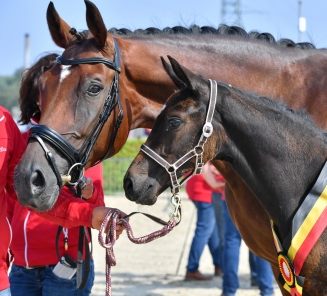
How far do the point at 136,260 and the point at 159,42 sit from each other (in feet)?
18.5

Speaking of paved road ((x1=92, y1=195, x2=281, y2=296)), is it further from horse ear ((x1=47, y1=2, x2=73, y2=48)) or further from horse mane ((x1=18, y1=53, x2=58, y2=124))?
horse ear ((x1=47, y1=2, x2=73, y2=48))

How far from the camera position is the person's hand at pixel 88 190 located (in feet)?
11.9

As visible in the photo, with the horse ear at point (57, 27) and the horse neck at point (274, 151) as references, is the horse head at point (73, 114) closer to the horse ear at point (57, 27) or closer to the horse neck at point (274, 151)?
the horse ear at point (57, 27)

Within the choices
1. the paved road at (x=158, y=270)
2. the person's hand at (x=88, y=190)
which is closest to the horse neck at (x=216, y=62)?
the person's hand at (x=88, y=190)

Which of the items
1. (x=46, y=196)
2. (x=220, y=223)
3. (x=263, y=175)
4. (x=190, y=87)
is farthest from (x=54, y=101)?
(x=220, y=223)

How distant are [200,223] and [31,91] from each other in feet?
14.4

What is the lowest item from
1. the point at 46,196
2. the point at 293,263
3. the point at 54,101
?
the point at 293,263

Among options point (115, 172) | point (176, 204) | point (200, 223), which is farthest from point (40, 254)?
point (115, 172)

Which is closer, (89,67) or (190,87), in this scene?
(190,87)

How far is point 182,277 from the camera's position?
310 inches

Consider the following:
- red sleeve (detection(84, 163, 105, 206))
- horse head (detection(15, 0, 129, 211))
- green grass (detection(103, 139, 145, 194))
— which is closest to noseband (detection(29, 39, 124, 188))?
horse head (detection(15, 0, 129, 211))

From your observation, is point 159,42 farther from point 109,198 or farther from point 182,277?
point 109,198

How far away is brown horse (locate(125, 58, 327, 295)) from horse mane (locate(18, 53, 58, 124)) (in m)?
1.06

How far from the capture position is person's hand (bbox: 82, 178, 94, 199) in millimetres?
3621
